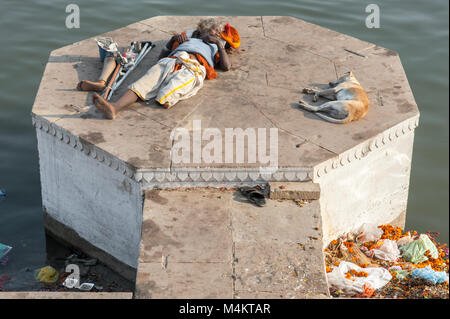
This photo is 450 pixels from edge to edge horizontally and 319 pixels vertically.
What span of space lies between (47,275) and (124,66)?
2255mm

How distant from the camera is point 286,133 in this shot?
5984 mm

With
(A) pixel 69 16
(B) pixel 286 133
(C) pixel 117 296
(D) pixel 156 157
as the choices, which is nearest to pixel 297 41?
(B) pixel 286 133

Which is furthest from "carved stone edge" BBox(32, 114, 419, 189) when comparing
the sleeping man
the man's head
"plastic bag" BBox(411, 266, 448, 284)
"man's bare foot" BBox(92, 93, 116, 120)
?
the man's head

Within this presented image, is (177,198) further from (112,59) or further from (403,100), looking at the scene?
(403,100)

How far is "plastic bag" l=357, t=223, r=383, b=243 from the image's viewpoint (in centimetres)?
654

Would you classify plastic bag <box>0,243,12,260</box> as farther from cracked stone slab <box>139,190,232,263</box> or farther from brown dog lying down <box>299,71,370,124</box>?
brown dog lying down <box>299,71,370,124</box>

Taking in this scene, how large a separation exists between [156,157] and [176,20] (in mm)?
3073

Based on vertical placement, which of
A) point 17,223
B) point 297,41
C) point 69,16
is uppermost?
point 297,41

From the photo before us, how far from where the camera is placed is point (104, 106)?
5984 mm

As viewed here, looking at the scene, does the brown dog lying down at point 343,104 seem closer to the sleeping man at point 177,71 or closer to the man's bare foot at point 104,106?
the sleeping man at point 177,71

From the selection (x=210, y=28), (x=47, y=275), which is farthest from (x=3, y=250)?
(x=210, y=28)

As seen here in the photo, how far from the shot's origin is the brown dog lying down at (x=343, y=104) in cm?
611

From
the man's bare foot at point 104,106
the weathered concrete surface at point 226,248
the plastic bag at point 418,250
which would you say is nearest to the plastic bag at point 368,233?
the plastic bag at point 418,250

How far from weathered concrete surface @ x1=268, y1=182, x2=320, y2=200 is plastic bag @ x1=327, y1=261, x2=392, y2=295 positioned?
72 centimetres
